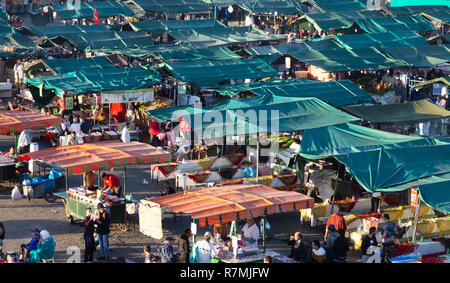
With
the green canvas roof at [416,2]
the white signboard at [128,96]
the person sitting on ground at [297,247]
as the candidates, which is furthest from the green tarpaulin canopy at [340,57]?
the green canvas roof at [416,2]

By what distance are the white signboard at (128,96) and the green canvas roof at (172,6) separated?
20.9 m

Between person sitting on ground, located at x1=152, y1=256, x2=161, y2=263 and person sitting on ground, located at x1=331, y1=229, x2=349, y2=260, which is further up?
person sitting on ground, located at x1=152, y1=256, x2=161, y2=263

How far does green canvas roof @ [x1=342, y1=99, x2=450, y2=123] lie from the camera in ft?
79.9

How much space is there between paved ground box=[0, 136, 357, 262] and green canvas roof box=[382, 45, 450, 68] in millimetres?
15422

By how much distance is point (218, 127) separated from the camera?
2155cm

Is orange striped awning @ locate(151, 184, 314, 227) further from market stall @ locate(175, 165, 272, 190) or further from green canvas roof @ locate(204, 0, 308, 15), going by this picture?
green canvas roof @ locate(204, 0, 308, 15)

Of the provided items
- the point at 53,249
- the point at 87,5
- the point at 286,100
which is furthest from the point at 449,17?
the point at 53,249

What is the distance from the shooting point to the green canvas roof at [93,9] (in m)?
46.3

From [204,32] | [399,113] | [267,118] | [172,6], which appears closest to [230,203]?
[267,118]

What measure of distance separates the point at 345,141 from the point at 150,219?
5518 millimetres

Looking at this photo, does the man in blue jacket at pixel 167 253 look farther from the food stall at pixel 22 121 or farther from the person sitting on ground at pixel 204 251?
the food stall at pixel 22 121

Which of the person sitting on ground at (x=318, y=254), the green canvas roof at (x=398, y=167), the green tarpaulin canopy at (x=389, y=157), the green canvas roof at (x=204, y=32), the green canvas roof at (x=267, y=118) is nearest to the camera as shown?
the person sitting on ground at (x=318, y=254)

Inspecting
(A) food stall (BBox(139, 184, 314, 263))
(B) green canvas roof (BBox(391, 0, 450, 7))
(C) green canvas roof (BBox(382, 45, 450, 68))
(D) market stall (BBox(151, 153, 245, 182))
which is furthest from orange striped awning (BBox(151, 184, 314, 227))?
(B) green canvas roof (BBox(391, 0, 450, 7))

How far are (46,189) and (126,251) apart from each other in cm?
448
